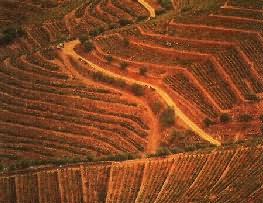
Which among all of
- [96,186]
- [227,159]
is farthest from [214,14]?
[96,186]

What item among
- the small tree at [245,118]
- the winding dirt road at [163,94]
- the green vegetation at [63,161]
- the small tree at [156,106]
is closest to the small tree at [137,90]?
the winding dirt road at [163,94]

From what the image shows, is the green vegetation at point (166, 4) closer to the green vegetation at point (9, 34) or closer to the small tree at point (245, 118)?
the green vegetation at point (9, 34)

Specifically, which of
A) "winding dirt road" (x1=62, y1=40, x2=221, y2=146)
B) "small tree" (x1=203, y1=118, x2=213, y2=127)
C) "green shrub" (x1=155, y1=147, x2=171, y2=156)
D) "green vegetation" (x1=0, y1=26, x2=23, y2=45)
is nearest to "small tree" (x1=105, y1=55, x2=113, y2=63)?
"winding dirt road" (x1=62, y1=40, x2=221, y2=146)

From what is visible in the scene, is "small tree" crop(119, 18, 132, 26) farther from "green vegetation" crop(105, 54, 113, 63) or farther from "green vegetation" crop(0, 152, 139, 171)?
"green vegetation" crop(0, 152, 139, 171)

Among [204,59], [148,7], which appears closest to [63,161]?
[204,59]

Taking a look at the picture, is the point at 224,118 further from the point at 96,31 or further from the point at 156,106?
the point at 96,31
